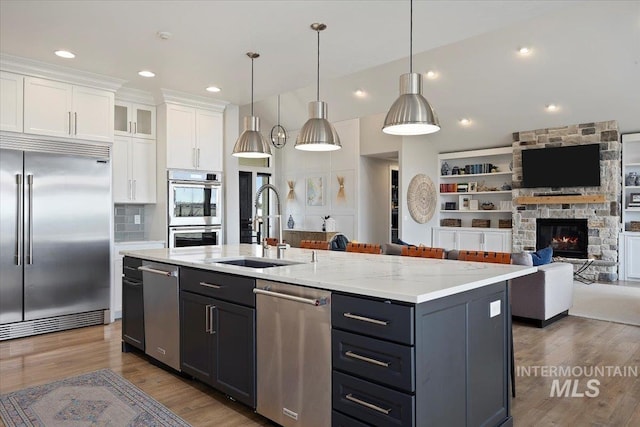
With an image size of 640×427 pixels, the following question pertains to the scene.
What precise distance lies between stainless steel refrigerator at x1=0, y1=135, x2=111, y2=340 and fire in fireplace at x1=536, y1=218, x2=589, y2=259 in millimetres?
7558

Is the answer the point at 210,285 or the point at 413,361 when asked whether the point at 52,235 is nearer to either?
the point at 210,285

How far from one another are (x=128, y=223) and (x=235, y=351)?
3.70 m

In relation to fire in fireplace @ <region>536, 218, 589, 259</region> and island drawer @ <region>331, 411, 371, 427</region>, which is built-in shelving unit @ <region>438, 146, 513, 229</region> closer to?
fire in fireplace @ <region>536, 218, 589, 259</region>

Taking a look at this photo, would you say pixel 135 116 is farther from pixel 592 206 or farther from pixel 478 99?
pixel 592 206

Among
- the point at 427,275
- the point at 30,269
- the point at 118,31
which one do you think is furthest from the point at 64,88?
the point at 427,275

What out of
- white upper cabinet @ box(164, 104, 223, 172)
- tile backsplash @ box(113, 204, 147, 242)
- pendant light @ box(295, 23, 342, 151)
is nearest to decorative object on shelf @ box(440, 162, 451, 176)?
white upper cabinet @ box(164, 104, 223, 172)

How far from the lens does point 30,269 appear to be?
14.6ft

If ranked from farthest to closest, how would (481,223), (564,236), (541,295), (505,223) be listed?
(481,223)
(505,223)
(564,236)
(541,295)

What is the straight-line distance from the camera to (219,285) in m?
2.83

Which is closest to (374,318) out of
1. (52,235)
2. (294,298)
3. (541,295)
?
(294,298)

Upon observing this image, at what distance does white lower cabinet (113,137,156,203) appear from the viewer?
5406 mm

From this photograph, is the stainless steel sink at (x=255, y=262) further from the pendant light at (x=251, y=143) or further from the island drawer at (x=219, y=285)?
the pendant light at (x=251, y=143)

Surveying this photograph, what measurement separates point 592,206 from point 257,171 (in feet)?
22.2

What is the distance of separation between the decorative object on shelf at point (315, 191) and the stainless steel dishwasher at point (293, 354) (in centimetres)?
783
